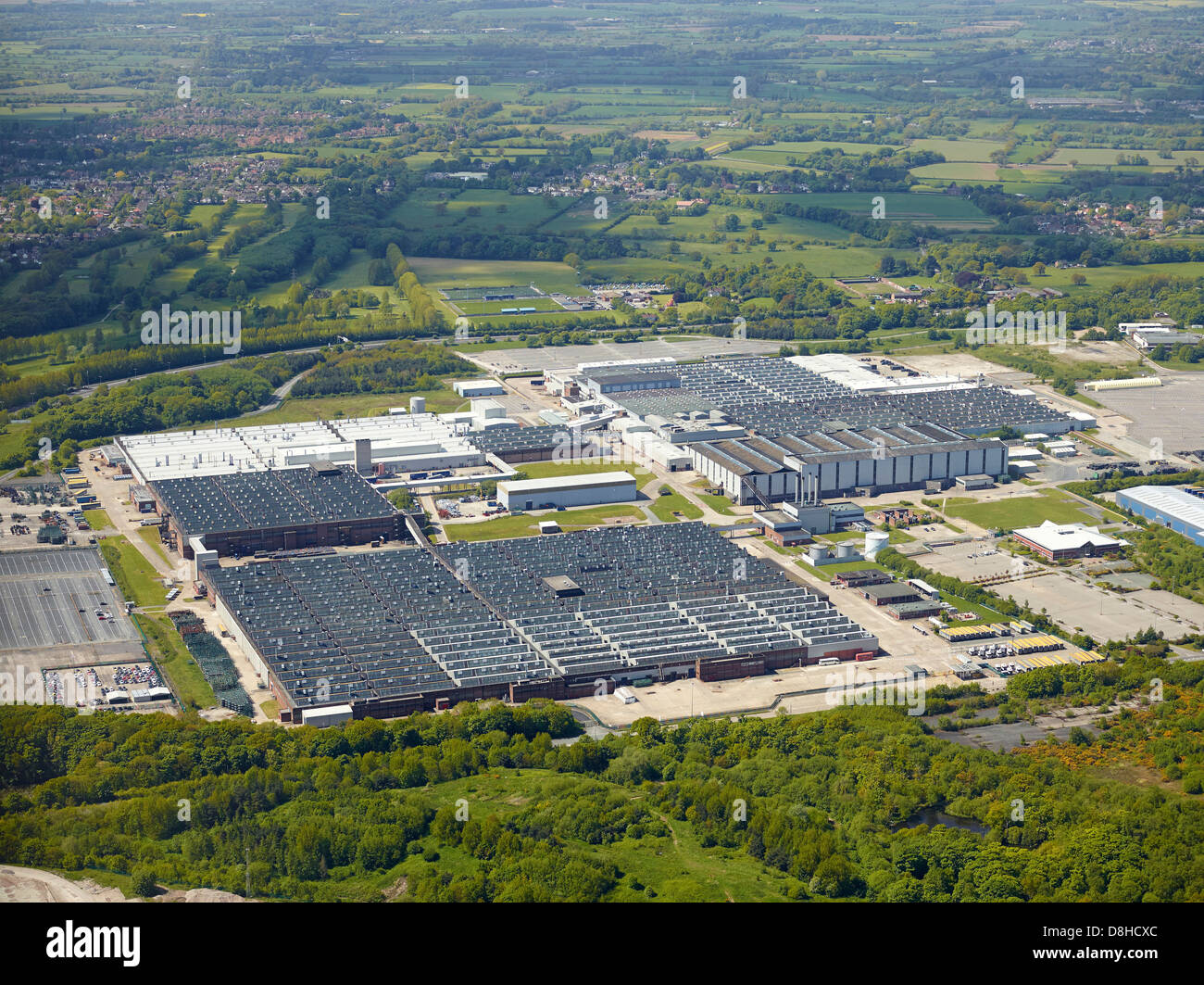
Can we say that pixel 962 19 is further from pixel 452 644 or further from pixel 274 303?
pixel 452 644

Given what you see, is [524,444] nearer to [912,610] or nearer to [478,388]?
[478,388]

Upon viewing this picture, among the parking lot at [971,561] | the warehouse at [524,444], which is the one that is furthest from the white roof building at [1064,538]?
the warehouse at [524,444]

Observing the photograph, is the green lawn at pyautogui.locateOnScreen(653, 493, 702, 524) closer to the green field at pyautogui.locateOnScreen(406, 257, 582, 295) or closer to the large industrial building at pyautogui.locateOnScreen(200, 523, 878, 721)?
the large industrial building at pyautogui.locateOnScreen(200, 523, 878, 721)

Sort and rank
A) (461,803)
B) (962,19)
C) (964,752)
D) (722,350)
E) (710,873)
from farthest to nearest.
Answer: (962,19)
(722,350)
(964,752)
(461,803)
(710,873)

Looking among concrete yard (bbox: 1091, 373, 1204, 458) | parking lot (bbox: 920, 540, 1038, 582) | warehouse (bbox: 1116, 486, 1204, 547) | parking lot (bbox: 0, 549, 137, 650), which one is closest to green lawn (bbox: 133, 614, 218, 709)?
parking lot (bbox: 0, 549, 137, 650)

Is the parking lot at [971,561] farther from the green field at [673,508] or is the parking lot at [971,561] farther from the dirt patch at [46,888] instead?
the dirt patch at [46,888]
